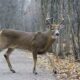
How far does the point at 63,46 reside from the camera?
2423 centimetres

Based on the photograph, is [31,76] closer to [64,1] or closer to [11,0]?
[64,1]

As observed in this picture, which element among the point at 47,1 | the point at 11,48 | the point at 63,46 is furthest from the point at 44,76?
the point at 47,1

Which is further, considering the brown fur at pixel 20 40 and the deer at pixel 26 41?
the brown fur at pixel 20 40

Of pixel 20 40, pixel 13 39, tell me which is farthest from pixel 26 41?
pixel 13 39

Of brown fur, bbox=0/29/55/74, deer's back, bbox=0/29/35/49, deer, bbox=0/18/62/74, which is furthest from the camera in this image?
deer's back, bbox=0/29/35/49

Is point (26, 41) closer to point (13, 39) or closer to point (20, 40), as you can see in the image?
point (20, 40)

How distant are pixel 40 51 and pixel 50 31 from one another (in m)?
0.97

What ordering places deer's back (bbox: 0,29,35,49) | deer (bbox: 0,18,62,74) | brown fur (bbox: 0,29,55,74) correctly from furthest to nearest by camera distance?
deer's back (bbox: 0,29,35,49) → brown fur (bbox: 0,29,55,74) → deer (bbox: 0,18,62,74)

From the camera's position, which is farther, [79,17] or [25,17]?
[25,17]

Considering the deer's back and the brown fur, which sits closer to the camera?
the brown fur

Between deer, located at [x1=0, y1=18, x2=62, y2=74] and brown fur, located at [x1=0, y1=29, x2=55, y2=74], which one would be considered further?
brown fur, located at [x1=0, y1=29, x2=55, y2=74]

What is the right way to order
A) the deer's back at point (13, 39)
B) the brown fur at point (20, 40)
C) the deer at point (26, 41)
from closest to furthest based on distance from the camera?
the deer at point (26, 41) < the brown fur at point (20, 40) < the deer's back at point (13, 39)

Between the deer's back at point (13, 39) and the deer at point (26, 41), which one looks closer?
the deer at point (26, 41)

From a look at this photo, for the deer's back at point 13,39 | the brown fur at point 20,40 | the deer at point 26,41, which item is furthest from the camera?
the deer's back at point 13,39
